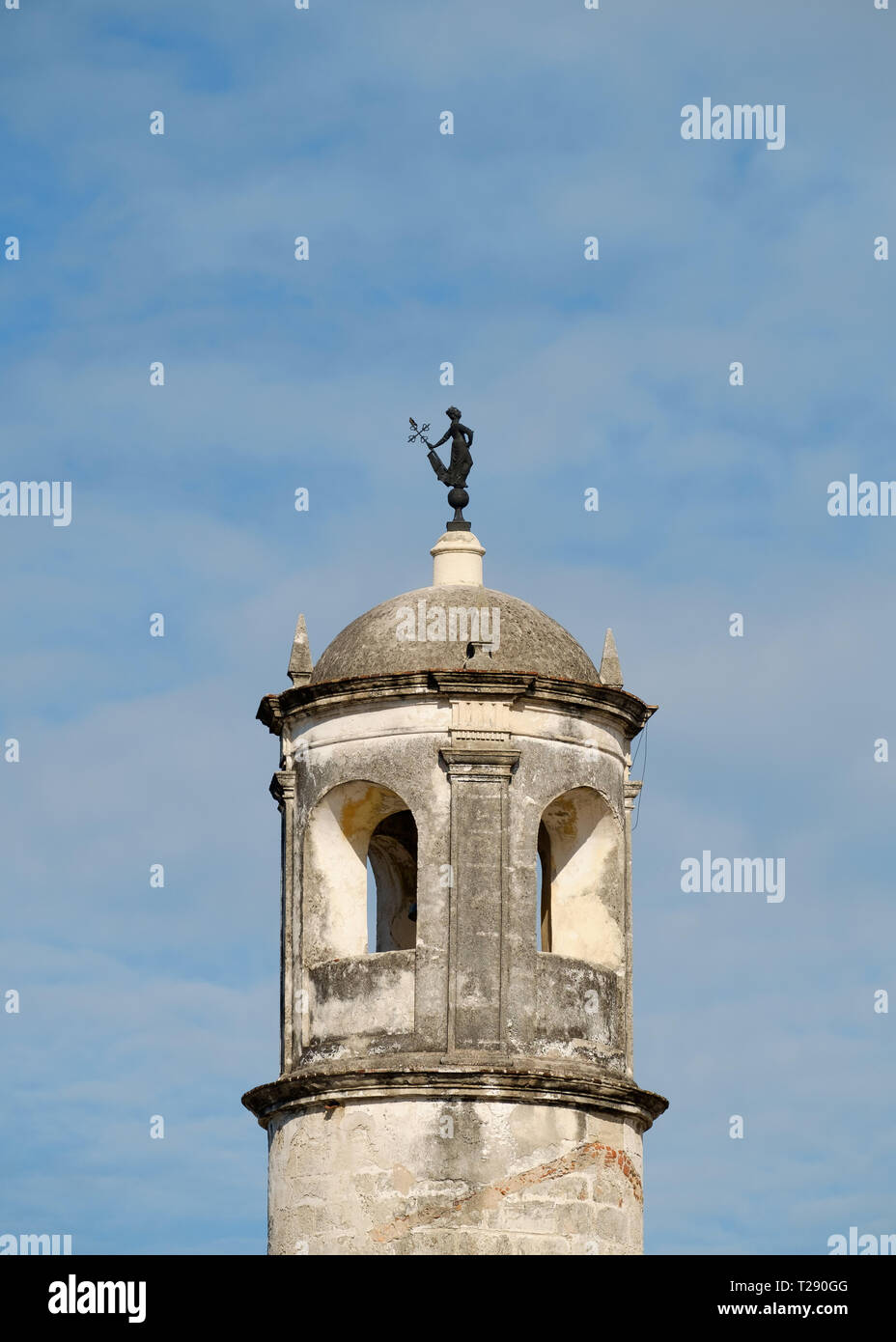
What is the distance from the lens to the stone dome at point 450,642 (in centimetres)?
4647

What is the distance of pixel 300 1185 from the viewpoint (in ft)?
149

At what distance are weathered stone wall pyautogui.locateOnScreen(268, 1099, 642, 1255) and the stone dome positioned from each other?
5.11m

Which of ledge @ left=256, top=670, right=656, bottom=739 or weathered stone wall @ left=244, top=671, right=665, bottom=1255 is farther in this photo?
ledge @ left=256, top=670, right=656, bottom=739

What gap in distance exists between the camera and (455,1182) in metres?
→ 44.5

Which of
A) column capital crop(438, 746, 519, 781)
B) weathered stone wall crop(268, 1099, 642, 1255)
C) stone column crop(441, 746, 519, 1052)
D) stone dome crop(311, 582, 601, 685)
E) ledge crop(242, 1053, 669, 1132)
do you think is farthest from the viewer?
stone dome crop(311, 582, 601, 685)

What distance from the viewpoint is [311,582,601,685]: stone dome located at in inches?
1829

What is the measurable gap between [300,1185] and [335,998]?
2146mm

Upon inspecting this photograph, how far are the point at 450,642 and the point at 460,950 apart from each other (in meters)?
3.72

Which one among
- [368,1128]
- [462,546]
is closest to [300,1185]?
[368,1128]

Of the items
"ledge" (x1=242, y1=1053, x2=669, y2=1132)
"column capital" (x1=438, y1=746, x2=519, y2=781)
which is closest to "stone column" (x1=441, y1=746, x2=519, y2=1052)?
"column capital" (x1=438, y1=746, x2=519, y2=781)

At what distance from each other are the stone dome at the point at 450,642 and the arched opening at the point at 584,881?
1.60 m
